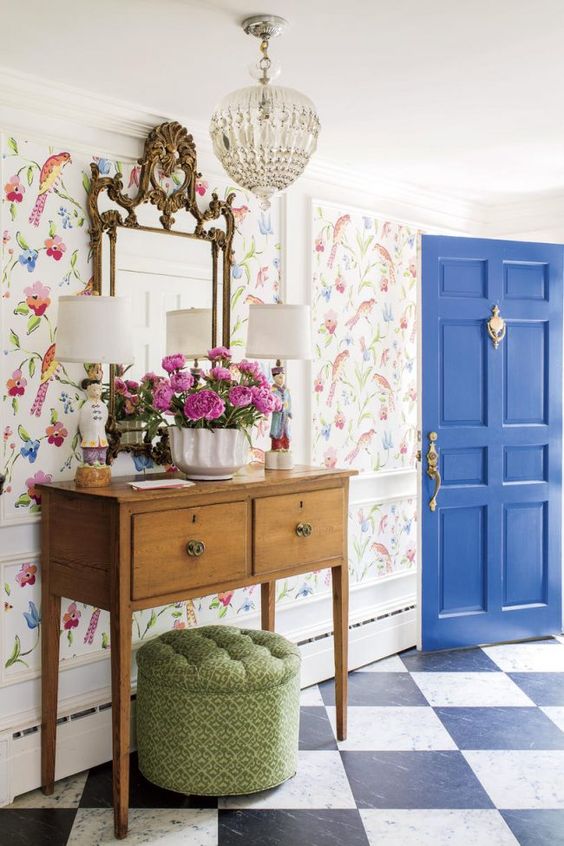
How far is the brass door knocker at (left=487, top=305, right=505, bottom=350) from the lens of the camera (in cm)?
438

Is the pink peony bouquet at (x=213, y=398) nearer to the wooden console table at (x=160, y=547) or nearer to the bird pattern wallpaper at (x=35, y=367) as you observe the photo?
the wooden console table at (x=160, y=547)

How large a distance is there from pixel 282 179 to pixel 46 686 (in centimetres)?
180

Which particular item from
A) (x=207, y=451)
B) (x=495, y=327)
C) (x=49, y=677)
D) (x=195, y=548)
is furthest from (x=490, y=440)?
(x=49, y=677)

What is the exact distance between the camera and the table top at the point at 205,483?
2598 mm

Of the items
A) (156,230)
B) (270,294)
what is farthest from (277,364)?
(156,230)

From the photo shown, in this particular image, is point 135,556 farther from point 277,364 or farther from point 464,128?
point 464,128

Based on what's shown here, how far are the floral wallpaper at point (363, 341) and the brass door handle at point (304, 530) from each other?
0.85 metres

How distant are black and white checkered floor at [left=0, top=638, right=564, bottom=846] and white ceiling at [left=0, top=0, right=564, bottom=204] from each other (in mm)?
2363

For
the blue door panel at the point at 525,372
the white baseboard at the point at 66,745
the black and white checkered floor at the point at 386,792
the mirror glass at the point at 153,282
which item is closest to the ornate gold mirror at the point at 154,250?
the mirror glass at the point at 153,282

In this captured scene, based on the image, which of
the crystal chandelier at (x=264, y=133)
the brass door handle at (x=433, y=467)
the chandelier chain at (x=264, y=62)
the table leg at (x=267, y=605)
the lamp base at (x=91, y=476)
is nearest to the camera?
the crystal chandelier at (x=264, y=133)

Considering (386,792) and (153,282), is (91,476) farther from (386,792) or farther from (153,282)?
(386,792)

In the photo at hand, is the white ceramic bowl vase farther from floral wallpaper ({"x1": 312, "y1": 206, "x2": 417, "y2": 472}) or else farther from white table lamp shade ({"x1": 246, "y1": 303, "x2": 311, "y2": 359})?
floral wallpaper ({"x1": 312, "y1": 206, "x2": 417, "y2": 472})

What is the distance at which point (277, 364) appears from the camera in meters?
3.62

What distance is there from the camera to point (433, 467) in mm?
4262
